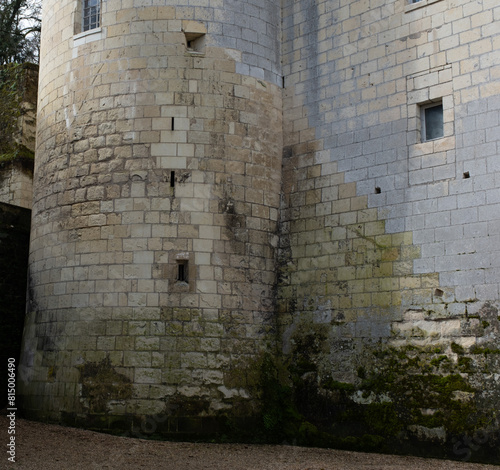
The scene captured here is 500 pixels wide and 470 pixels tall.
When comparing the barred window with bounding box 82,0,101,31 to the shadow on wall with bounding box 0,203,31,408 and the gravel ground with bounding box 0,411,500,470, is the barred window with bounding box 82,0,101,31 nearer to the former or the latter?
the shadow on wall with bounding box 0,203,31,408

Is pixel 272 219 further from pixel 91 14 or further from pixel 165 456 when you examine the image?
pixel 91 14

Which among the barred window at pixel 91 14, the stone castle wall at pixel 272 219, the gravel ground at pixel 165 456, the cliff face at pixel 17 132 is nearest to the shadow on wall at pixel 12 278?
the stone castle wall at pixel 272 219

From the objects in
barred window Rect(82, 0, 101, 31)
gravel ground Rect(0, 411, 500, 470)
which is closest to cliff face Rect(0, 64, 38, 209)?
barred window Rect(82, 0, 101, 31)

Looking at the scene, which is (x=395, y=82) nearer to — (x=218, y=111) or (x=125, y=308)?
(x=218, y=111)

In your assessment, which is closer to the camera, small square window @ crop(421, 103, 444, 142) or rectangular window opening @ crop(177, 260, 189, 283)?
small square window @ crop(421, 103, 444, 142)

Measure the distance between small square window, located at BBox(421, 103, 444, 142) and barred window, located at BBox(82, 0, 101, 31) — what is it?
4966mm

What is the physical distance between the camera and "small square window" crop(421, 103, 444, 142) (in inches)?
347

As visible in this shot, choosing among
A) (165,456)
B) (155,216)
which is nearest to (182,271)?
(155,216)

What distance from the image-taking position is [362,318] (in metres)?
8.88

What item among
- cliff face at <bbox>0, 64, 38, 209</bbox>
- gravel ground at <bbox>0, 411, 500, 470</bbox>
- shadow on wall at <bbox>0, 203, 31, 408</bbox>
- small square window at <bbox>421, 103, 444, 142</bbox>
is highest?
cliff face at <bbox>0, 64, 38, 209</bbox>

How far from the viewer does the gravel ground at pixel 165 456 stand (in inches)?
292

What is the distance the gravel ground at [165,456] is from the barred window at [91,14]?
582 centimetres

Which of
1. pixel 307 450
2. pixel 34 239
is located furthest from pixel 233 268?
pixel 34 239

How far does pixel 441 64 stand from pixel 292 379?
4641 millimetres
